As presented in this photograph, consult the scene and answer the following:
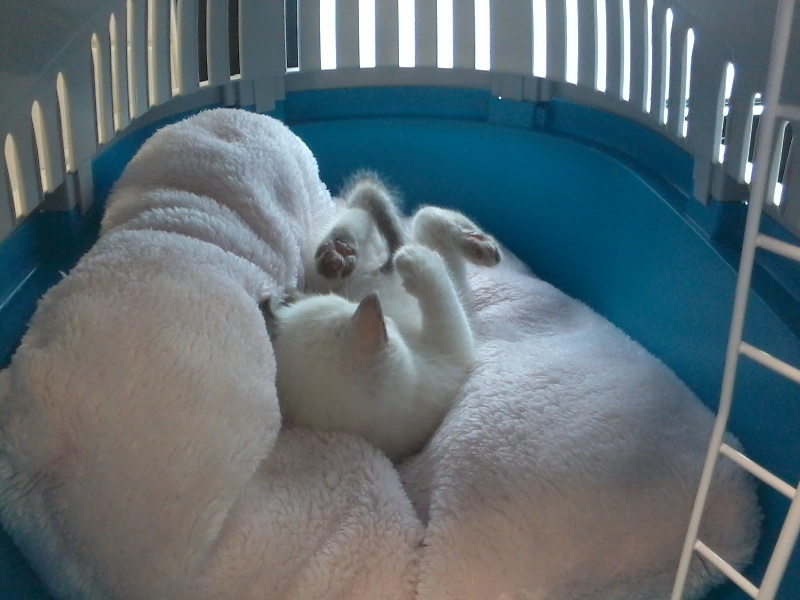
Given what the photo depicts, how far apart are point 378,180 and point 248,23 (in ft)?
1.14

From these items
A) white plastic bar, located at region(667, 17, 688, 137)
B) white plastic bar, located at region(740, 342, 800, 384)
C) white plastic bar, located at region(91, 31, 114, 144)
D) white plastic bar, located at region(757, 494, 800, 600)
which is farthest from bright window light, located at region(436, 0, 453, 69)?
white plastic bar, located at region(757, 494, 800, 600)

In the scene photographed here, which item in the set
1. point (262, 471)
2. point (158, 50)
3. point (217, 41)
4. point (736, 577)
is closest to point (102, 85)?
point (158, 50)

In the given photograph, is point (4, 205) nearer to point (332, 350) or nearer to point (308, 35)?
point (332, 350)

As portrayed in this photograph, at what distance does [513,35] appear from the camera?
1.28m

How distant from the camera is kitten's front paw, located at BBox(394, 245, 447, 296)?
3.14 feet

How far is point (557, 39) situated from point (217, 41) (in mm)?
569

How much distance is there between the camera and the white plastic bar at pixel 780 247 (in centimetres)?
48

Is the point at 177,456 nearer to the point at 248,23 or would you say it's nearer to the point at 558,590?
the point at 558,590

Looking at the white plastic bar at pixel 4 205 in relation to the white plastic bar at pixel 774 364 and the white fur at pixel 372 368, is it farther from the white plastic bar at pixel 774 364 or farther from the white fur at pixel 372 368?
the white plastic bar at pixel 774 364

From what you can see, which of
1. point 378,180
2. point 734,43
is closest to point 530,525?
point 734,43

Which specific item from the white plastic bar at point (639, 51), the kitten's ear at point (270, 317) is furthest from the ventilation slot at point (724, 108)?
the kitten's ear at point (270, 317)

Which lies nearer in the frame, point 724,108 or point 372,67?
point 724,108

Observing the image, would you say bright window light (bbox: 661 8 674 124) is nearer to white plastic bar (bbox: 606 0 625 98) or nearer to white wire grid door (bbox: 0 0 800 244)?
white wire grid door (bbox: 0 0 800 244)

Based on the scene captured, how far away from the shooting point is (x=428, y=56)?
1.34m
